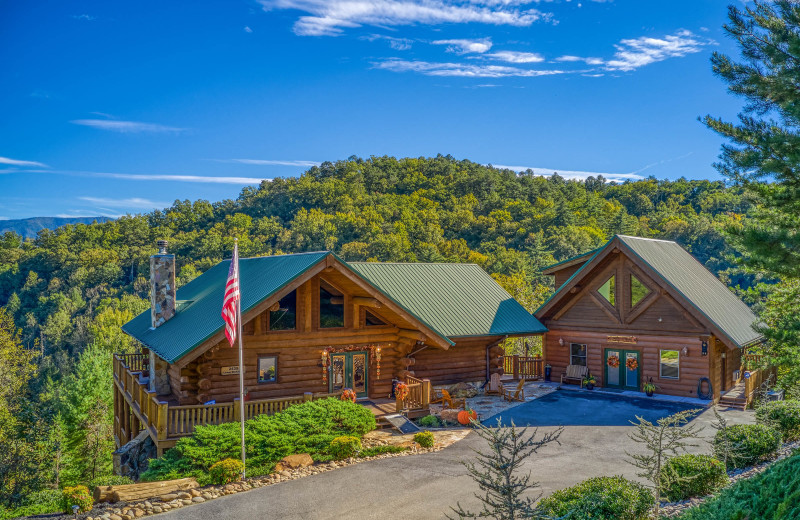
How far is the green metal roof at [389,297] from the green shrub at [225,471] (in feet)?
12.8

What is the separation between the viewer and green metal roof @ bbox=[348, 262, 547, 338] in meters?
21.7

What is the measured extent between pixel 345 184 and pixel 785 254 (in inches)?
2941

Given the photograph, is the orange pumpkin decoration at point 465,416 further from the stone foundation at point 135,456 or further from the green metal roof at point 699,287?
the green metal roof at point 699,287

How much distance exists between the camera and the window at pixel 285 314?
57.8 ft

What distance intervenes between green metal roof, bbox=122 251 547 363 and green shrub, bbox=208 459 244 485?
391 cm

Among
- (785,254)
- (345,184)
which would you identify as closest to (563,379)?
(785,254)

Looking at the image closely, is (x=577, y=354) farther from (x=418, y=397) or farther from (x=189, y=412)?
(x=189, y=412)

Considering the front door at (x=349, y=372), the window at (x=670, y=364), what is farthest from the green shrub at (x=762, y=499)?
the window at (x=670, y=364)

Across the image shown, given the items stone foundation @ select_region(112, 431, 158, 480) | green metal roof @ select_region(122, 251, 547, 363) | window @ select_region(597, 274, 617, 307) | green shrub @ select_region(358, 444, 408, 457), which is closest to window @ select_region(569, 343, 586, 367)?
green metal roof @ select_region(122, 251, 547, 363)

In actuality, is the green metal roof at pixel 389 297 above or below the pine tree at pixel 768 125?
Answer: below

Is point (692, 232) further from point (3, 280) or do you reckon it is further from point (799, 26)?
point (3, 280)

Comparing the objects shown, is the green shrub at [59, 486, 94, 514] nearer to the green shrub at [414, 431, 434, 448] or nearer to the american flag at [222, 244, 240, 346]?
the american flag at [222, 244, 240, 346]

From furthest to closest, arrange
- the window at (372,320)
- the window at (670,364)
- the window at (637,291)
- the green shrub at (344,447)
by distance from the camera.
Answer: the window at (637,291)
the window at (670,364)
the window at (372,320)
the green shrub at (344,447)

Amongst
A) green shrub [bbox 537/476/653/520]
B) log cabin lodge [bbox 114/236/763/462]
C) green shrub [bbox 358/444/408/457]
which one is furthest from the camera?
log cabin lodge [bbox 114/236/763/462]
